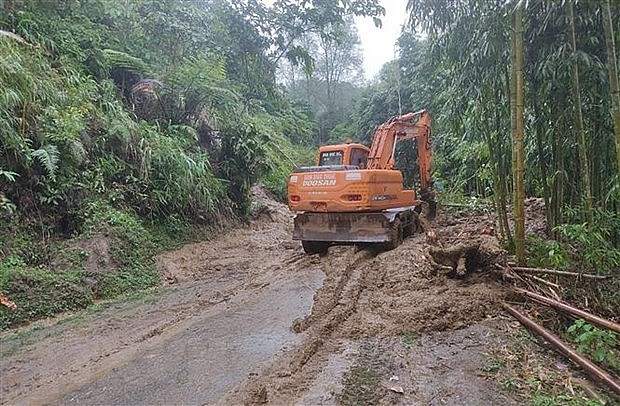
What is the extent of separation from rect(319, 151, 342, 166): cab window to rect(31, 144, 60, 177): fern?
4.53m

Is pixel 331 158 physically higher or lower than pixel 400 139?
lower

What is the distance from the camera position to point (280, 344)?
3.52 metres

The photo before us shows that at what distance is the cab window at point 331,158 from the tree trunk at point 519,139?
444 cm

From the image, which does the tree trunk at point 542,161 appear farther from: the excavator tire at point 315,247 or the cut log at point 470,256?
the excavator tire at point 315,247

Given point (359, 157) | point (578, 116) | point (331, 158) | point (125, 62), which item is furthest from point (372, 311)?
point (125, 62)

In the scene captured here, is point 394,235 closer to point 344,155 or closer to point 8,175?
point 344,155

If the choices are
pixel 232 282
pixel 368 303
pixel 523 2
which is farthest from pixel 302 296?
pixel 523 2

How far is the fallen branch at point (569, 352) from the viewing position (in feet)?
8.45

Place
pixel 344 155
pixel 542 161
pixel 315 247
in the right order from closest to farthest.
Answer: pixel 542 161
pixel 315 247
pixel 344 155

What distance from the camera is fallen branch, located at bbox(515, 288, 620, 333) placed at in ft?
9.12

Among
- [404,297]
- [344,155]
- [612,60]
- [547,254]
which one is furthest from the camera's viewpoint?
[344,155]

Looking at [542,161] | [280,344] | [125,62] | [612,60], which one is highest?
[125,62]

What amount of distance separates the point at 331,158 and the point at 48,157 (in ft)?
15.4

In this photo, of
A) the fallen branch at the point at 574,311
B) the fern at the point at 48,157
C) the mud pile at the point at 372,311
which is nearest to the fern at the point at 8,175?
the fern at the point at 48,157
